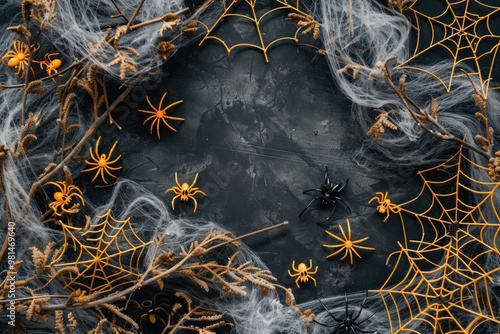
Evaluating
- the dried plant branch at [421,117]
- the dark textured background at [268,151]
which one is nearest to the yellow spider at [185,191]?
the dark textured background at [268,151]

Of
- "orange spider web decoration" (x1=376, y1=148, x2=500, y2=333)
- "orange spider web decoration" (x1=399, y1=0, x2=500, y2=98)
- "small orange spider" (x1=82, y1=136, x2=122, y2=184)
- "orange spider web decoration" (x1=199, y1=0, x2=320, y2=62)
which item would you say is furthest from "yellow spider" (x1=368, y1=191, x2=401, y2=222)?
"small orange spider" (x1=82, y1=136, x2=122, y2=184)

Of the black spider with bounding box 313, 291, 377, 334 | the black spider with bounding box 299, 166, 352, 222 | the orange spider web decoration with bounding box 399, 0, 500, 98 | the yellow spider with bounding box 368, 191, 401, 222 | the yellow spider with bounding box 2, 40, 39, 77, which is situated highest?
the yellow spider with bounding box 2, 40, 39, 77

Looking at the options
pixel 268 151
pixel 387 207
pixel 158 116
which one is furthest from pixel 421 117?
pixel 158 116

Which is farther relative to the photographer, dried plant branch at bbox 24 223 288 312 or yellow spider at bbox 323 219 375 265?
yellow spider at bbox 323 219 375 265

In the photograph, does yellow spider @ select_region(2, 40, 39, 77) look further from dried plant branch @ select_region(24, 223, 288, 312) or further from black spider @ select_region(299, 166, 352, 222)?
black spider @ select_region(299, 166, 352, 222)

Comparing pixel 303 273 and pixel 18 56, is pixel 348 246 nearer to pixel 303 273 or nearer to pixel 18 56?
pixel 303 273

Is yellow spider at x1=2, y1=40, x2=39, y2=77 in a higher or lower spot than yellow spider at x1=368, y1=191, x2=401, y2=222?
higher
